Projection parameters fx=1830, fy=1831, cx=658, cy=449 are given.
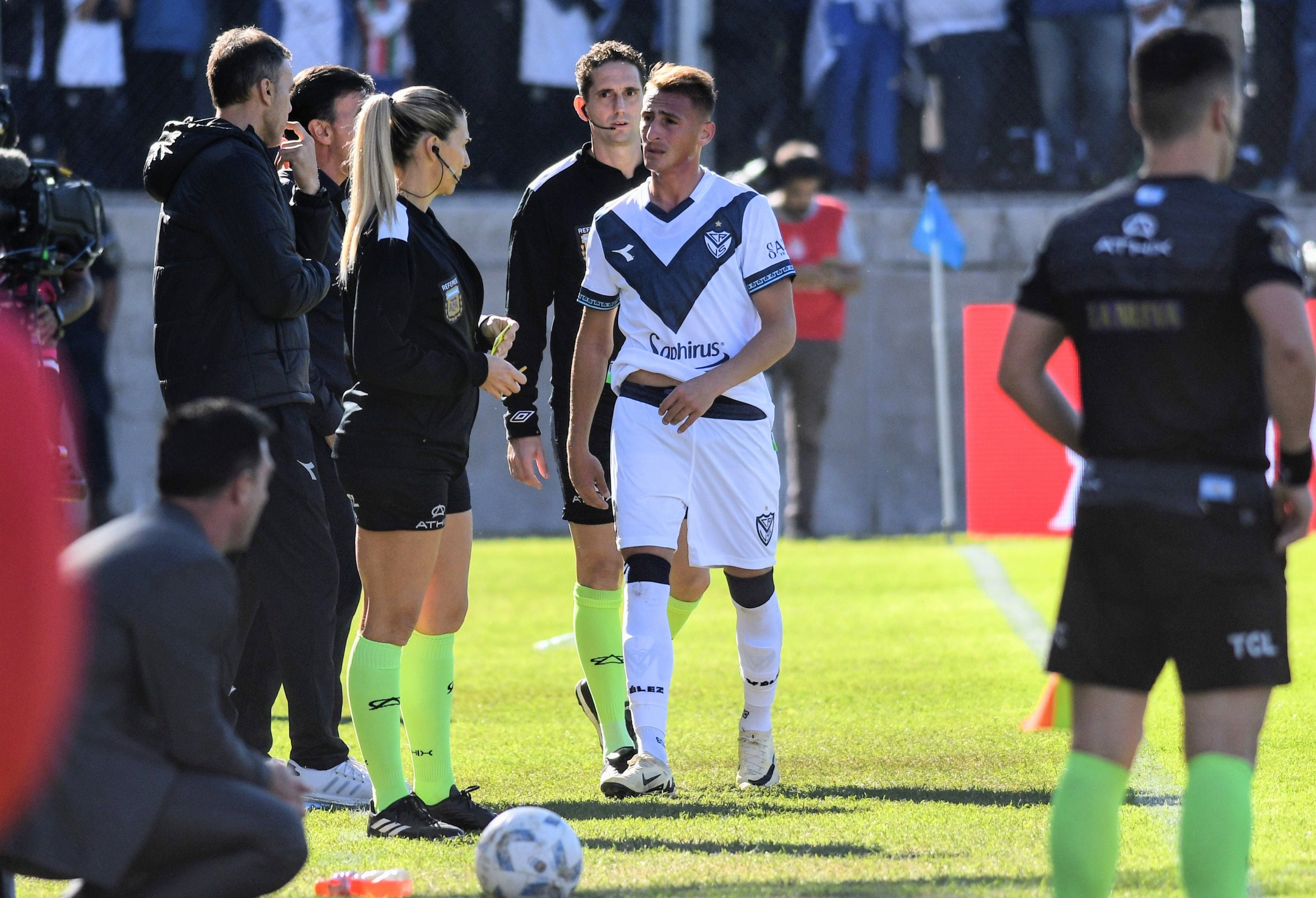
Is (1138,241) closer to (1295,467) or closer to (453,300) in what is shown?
(1295,467)

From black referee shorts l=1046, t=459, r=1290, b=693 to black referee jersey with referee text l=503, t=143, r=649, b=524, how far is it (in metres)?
2.80

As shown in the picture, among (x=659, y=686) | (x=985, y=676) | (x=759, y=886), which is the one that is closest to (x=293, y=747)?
(x=659, y=686)

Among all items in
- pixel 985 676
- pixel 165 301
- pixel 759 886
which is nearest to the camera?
pixel 759 886

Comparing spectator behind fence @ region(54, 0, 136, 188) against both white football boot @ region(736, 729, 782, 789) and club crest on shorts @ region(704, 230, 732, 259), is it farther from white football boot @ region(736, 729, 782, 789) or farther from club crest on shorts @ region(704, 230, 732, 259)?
white football boot @ region(736, 729, 782, 789)

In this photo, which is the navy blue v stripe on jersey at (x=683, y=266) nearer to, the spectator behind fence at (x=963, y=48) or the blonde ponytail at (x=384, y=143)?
the blonde ponytail at (x=384, y=143)

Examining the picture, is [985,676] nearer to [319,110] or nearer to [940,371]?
[319,110]

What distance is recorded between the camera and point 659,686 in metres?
5.35

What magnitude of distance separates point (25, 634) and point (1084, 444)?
1.96 metres

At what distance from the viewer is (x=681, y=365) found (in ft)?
17.8

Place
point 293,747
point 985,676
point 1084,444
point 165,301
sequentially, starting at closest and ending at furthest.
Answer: point 1084,444
point 165,301
point 293,747
point 985,676

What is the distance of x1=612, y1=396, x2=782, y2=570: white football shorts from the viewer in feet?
17.9

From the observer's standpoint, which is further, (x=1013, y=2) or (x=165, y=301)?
(x=1013, y=2)

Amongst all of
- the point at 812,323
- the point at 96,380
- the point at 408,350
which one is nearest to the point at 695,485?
the point at 408,350

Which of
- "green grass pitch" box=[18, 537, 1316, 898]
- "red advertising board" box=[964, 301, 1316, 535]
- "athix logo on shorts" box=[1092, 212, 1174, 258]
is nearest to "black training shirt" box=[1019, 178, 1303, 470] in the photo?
"athix logo on shorts" box=[1092, 212, 1174, 258]
